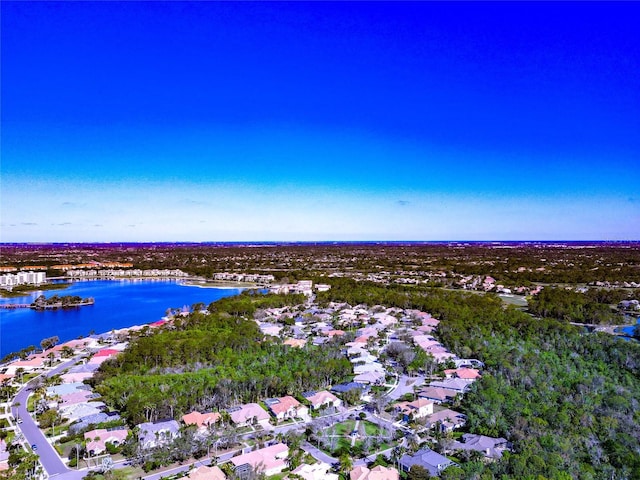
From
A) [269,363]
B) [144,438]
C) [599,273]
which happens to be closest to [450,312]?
[269,363]

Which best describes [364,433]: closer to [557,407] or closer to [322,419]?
[322,419]

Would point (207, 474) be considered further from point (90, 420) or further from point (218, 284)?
point (218, 284)

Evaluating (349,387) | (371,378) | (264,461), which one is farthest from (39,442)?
(371,378)

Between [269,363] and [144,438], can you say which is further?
[269,363]

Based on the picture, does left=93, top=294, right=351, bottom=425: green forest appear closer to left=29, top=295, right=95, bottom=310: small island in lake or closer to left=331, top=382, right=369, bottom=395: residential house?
left=331, top=382, right=369, bottom=395: residential house

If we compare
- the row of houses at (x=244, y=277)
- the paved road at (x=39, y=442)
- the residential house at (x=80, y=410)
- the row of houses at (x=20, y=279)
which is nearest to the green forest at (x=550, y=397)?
the paved road at (x=39, y=442)

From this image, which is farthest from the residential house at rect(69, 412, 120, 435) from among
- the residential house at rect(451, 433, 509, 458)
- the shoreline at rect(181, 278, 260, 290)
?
the shoreline at rect(181, 278, 260, 290)
